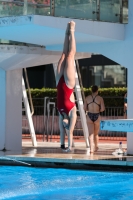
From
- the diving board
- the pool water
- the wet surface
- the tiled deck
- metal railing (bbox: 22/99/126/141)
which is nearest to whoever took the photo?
the pool water

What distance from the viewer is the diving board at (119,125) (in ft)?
45.4

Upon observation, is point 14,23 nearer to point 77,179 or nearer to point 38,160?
point 38,160

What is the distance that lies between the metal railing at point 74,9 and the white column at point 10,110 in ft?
8.33

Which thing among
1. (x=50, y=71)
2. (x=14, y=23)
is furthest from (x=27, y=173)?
(x=50, y=71)

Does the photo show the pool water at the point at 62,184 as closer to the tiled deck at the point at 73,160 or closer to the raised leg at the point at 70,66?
the tiled deck at the point at 73,160

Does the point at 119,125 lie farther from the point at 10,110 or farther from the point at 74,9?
the point at 10,110

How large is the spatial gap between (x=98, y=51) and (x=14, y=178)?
5005 millimetres

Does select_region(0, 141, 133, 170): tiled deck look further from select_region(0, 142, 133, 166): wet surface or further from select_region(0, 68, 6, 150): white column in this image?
select_region(0, 68, 6, 150): white column

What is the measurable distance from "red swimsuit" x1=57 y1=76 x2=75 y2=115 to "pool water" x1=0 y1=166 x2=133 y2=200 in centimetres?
187

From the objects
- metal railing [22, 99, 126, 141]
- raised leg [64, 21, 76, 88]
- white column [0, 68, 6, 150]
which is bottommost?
metal railing [22, 99, 126, 141]


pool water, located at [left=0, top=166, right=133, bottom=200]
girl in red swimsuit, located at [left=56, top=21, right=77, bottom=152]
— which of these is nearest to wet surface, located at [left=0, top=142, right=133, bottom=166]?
pool water, located at [left=0, top=166, right=133, bottom=200]

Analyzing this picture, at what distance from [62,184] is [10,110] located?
6.00 meters

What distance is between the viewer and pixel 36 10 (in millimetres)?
15781

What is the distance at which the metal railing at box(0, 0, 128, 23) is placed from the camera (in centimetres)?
1584
